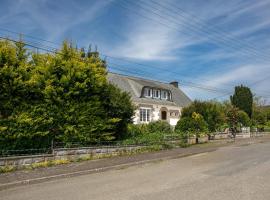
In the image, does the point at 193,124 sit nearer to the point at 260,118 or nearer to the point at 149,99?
the point at 149,99

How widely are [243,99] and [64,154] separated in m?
37.9

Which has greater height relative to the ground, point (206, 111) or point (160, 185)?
point (206, 111)

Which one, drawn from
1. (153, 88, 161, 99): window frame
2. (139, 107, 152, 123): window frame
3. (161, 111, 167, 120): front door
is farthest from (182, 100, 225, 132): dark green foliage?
(153, 88, 161, 99): window frame

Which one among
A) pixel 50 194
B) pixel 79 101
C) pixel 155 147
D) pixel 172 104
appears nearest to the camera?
pixel 50 194

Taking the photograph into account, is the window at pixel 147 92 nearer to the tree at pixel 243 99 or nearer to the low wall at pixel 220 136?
the low wall at pixel 220 136

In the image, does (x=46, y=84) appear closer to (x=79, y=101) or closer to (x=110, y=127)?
(x=79, y=101)

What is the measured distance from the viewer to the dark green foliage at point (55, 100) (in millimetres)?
12406

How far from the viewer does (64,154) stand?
13.6 metres

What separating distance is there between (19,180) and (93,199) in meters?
3.41

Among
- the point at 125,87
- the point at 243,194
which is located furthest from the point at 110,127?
the point at 125,87

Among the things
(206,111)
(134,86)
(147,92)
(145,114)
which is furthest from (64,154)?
(147,92)

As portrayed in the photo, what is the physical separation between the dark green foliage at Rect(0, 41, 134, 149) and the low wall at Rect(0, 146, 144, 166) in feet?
1.74

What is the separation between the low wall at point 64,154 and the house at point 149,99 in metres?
19.8

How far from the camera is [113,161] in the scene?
1391cm
